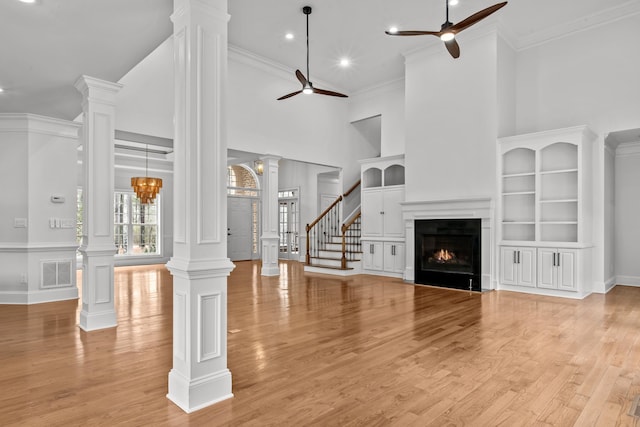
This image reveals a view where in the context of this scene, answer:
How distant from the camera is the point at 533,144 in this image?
6578 millimetres

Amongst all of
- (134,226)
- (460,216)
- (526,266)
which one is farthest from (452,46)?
(134,226)

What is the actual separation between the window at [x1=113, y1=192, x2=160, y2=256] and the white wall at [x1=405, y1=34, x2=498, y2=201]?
8.32 metres

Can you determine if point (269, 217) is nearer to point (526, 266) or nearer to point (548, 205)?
point (526, 266)

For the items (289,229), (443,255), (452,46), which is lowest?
(443,255)

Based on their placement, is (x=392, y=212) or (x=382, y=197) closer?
(x=392, y=212)

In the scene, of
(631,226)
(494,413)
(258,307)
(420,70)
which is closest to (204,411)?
(494,413)

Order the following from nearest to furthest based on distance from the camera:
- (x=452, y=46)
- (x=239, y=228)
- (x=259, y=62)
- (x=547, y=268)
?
(x=452, y=46) → (x=547, y=268) → (x=259, y=62) → (x=239, y=228)

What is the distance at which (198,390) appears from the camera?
2.46 metres

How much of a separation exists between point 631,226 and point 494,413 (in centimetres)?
686

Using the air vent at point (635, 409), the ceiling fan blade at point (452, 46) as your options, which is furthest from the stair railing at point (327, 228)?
the air vent at point (635, 409)

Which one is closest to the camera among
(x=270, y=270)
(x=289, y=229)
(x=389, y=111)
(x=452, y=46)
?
(x=452, y=46)

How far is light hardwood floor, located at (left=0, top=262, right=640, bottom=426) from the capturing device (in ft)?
7.90

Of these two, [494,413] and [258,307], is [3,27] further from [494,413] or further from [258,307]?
[494,413]

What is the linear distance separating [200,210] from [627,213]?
26.9 ft
